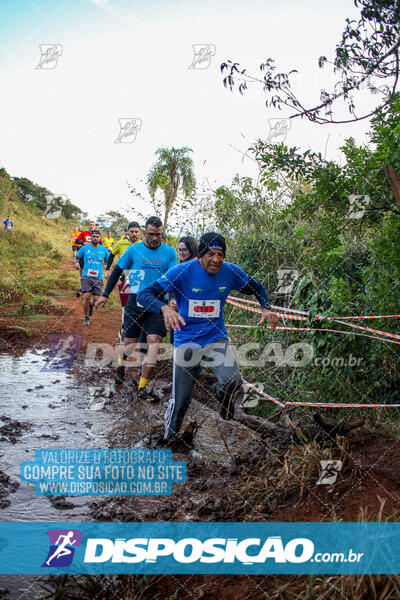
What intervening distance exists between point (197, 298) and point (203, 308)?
109 mm

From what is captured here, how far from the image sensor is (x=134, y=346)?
6984 mm

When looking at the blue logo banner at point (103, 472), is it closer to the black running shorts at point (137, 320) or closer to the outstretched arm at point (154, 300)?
the outstretched arm at point (154, 300)

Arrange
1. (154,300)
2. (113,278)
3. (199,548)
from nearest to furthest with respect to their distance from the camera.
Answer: (199,548), (154,300), (113,278)

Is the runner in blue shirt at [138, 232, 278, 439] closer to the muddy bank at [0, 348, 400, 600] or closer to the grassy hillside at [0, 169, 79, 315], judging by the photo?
the muddy bank at [0, 348, 400, 600]

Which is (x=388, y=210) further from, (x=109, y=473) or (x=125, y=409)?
(x=125, y=409)

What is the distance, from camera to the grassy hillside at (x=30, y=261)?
1344 cm

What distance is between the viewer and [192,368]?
427cm

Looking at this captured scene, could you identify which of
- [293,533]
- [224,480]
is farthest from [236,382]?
[293,533]

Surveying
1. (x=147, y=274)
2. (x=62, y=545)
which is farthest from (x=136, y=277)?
(x=62, y=545)

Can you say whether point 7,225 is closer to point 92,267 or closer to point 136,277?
point 92,267

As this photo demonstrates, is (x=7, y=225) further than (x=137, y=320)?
Yes

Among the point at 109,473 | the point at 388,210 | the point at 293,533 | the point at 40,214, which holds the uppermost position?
the point at 40,214

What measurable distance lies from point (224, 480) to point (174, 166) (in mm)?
20932

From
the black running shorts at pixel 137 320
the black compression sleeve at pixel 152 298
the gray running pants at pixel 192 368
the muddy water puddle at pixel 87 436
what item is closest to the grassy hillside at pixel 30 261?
the muddy water puddle at pixel 87 436
